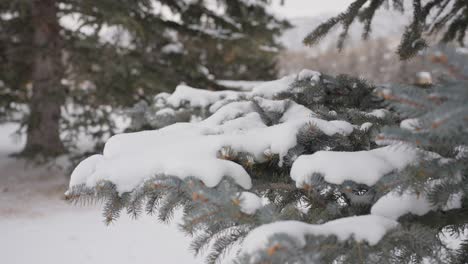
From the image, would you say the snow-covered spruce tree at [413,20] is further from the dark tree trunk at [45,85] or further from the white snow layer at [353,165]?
the dark tree trunk at [45,85]

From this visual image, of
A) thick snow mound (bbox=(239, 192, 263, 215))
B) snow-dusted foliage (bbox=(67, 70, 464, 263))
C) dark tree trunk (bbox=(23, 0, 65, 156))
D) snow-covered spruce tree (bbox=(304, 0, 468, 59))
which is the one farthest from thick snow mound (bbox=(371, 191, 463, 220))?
dark tree trunk (bbox=(23, 0, 65, 156))

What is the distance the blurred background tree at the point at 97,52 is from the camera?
6887 mm

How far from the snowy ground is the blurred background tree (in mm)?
1478

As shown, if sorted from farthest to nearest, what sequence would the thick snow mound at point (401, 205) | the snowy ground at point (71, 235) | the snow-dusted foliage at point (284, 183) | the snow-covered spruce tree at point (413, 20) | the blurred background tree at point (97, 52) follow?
the blurred background tree at point (97, 52) < the snowy ground at point (71, 235) < the snow-covered spruce tree at point (413, 20) < the thick snow mound at point (401, 205) < the snow-dusted foliage at point (284, 183)

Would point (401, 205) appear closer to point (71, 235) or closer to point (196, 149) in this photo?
point (196, 149)

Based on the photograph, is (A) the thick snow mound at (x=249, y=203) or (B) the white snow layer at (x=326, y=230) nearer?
(B) the white snow layer at (x=326, y=230)

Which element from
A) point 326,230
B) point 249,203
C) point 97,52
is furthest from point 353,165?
point 97,52

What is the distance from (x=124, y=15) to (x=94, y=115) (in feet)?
8.21

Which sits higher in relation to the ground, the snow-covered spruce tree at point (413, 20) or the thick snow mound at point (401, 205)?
the snow-covered spruce tree at point (413, 20)

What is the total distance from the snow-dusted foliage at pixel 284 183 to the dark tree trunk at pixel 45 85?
5.95 meters

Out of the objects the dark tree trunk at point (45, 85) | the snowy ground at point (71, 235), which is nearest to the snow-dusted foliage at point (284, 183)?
the snowy ground at point (71, 235)

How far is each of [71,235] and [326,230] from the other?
4.51 metres

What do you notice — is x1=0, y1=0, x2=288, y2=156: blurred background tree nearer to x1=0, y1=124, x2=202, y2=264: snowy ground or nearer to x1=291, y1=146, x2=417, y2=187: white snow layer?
x1=0, y1=124, x2=202, y2=264: snowy ground

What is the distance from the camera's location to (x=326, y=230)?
122 centimetres
